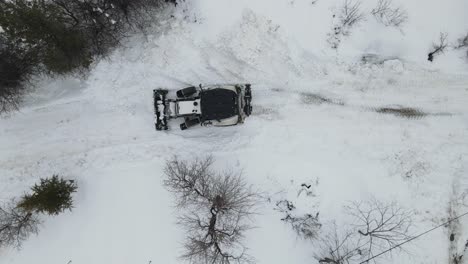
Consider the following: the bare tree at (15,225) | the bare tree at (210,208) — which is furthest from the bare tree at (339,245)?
the bare tree at (15,225)

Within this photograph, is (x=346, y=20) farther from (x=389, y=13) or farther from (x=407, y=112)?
(x=407, y=112)

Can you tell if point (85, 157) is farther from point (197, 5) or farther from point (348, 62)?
point (348, 62)

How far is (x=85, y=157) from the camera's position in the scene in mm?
13766

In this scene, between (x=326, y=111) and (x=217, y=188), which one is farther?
(x=326, y=111)

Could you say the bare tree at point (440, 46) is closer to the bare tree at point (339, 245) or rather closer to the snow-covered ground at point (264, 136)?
the snow-covered ground at point (264, 136)

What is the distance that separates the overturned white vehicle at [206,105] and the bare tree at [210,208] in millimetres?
1491

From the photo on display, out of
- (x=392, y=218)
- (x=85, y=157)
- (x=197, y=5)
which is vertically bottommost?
(x=392, y=218)

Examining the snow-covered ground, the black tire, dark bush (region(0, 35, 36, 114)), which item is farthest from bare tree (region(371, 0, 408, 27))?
dark bush (region(0, 35, 36, 114))

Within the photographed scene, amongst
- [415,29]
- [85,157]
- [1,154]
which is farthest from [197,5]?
[1,154]

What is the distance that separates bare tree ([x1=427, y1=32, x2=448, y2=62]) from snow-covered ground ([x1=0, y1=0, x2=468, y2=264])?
23 cm

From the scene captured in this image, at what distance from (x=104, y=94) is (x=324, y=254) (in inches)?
388

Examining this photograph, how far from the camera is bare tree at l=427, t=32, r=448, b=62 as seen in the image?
44.4 feet

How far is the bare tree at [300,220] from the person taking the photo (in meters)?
13.6

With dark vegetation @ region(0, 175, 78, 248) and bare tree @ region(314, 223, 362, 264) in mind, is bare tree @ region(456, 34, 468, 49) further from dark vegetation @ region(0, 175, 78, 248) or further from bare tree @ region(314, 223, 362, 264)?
dark vegetation @ region(0, 175, 78, 248)
